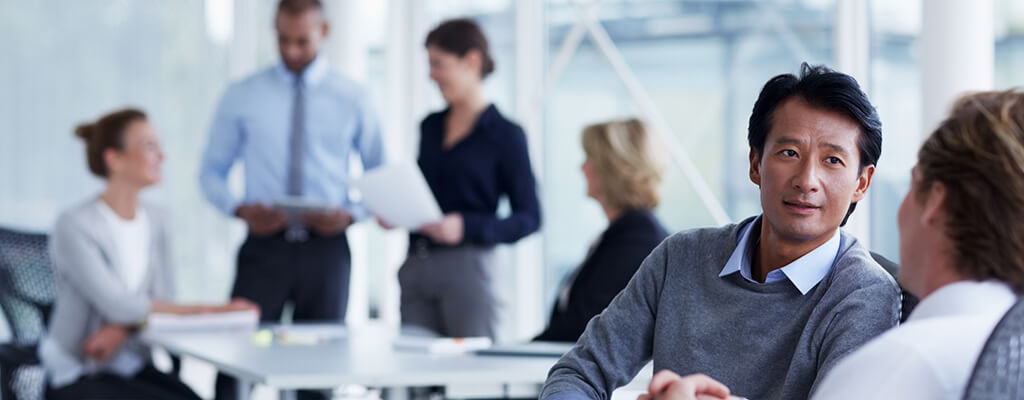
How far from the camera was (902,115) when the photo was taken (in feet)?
12.2

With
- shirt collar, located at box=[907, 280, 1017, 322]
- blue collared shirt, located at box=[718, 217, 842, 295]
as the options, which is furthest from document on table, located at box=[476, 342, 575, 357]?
shirt collar, located at box=[907, 280, 1017, 322]

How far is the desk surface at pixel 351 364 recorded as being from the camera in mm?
2564

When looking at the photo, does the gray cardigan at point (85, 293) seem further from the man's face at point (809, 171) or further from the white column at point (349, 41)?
the man's face at point (809, 171)

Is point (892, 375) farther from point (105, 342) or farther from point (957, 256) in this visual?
point (105, 342)

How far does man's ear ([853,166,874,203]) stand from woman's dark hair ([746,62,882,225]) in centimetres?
1

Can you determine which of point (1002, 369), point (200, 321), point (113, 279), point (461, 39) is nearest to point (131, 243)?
point (113, 279)

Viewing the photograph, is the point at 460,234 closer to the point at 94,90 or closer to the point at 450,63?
the point at 450,63

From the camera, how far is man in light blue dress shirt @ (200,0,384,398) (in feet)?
Answer: 13.0

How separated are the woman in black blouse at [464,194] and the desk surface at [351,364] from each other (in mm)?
255

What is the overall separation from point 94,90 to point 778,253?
5.48 m

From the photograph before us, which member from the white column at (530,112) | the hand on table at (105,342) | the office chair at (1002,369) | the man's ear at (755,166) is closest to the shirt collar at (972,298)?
the office chair at (1002,369)

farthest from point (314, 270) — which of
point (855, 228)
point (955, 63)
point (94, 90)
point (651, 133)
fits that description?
point (94, 90)

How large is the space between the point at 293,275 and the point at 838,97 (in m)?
2.64

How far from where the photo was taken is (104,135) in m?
3.98
